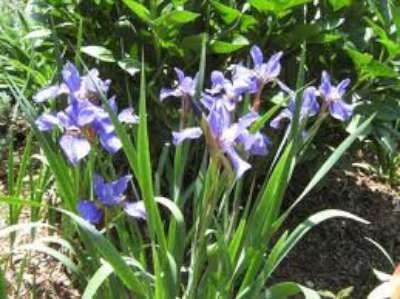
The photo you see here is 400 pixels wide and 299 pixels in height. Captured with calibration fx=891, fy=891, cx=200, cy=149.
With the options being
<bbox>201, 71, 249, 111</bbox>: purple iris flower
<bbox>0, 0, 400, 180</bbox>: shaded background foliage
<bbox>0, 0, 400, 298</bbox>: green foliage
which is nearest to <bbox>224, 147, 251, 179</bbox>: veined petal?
<bbox>201, 71, 249, 111</bbox>: purple iris flower

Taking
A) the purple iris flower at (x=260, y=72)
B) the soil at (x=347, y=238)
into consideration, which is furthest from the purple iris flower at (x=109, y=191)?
the soil at (x=347, y=238)

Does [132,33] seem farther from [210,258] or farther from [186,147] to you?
[210,258]

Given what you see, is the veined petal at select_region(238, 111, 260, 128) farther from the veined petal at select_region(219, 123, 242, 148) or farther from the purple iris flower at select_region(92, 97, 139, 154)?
the purple iris flower at select_region(92, 97, 139, 154)

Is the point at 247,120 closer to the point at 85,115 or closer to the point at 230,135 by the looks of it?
the point at 230,135

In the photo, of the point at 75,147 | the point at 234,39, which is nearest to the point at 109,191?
the point at 75,147

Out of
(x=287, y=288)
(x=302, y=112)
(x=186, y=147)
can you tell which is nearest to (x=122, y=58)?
(x=186, y=147)
